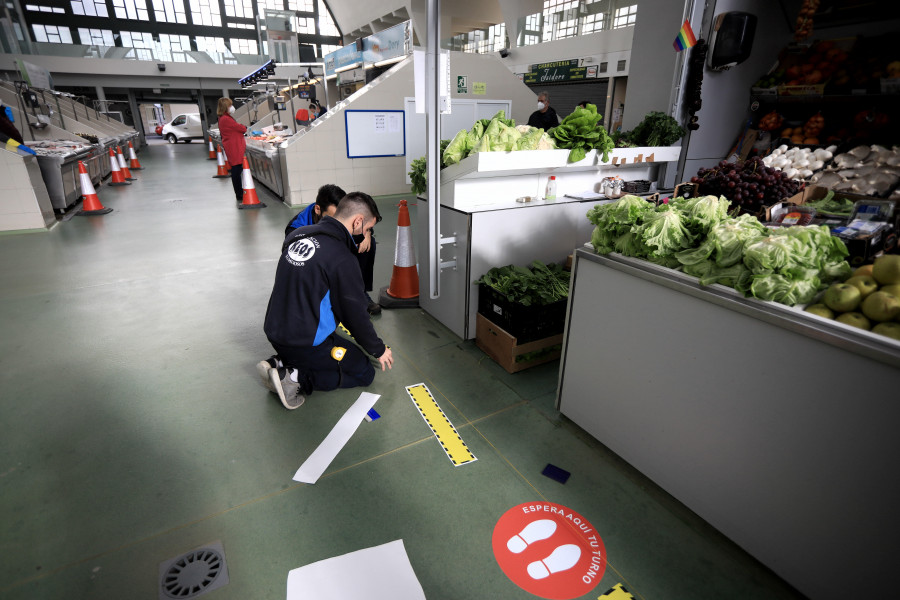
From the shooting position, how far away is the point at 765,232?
6.14 ft

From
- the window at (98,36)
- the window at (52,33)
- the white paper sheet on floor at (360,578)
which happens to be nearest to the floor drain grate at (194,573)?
the white paper sheet on floor at (360,578)

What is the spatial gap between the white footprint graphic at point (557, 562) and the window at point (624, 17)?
41.0ft

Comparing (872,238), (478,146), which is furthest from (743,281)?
(478,146)

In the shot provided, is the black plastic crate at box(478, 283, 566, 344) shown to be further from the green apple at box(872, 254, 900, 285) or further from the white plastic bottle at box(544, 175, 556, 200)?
the green apple at box(872, 254, 900, 285)

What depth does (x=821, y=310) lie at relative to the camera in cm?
148

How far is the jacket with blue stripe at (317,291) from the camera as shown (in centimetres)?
254

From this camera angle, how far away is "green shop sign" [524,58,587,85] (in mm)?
12062

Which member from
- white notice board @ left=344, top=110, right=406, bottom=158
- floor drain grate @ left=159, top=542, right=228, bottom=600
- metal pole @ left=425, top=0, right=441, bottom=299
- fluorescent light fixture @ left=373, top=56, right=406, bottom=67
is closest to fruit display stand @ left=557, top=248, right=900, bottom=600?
metal pole @ left=425, top=0, right=441, bottom=299

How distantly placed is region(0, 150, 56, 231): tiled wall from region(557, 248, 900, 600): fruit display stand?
787cm

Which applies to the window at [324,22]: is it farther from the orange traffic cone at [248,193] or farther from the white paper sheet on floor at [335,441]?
the white paper sheet on floor at [335,441]

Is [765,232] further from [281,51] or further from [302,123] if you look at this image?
[281,51]

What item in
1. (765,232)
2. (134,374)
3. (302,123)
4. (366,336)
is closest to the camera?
(765,232)

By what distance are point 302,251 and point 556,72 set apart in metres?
12.7

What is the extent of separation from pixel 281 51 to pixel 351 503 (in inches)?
635
